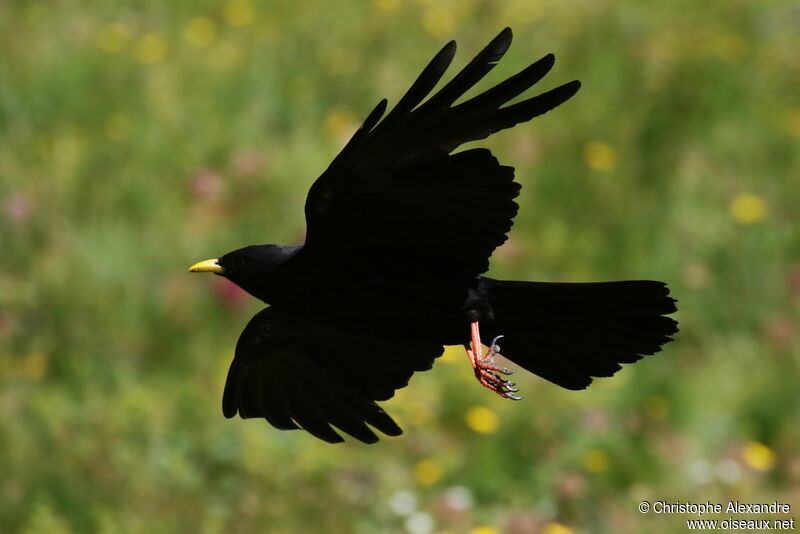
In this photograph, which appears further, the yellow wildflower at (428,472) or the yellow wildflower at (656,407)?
the yellow wildflower at (656,407)

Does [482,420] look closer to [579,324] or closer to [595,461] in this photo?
[595,461]

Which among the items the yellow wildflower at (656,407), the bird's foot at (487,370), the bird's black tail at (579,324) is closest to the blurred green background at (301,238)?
the yellow wildflower at (656,407)

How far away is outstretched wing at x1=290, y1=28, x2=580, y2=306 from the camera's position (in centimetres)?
302

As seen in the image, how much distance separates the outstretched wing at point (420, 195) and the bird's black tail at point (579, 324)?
12.5 inches

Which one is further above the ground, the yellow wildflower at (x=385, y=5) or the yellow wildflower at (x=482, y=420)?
the yellow wildflower at (x=385, y=5)

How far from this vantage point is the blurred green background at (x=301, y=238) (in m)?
6.10

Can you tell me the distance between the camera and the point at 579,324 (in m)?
3.61

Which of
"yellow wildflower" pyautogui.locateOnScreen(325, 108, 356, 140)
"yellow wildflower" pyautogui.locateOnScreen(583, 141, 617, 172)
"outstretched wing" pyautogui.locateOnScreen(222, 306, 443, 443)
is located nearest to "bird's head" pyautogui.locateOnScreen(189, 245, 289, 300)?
"outstretched wing" pyautogui.locateOnScreen(222, 306, 443, 443)

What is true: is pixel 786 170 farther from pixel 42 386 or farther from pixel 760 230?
pixel 42 386

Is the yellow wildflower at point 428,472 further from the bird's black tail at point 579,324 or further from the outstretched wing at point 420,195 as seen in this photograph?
the outstretched wing at point 420,195

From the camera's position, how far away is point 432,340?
351 centimetres

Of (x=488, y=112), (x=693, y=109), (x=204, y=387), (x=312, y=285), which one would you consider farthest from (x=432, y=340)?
(x=693, y=109)

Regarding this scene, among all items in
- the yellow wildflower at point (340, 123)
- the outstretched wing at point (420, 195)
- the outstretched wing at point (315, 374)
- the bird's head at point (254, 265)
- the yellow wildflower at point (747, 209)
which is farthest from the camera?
the yellow wildflower at point (340, 123)

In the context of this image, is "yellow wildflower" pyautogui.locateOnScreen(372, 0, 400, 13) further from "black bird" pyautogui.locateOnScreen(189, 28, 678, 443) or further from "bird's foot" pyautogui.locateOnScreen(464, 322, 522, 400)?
"bird's foot" pyautogui.locateOnScreen(464, 322, 522, 400)
